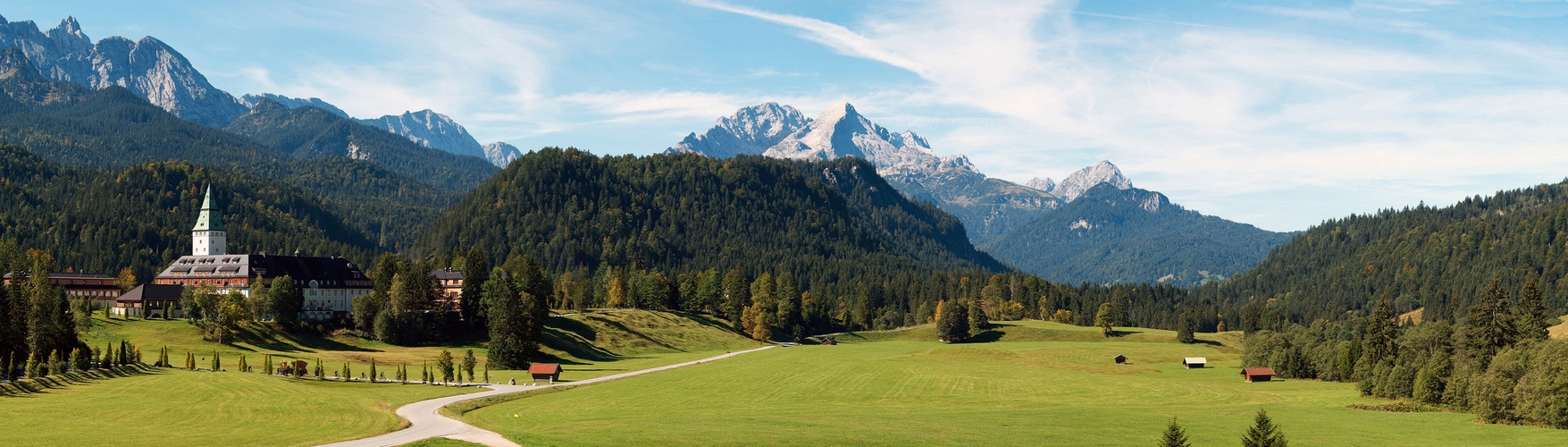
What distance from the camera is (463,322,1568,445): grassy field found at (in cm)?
7006

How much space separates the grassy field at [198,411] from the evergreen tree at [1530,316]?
372ft

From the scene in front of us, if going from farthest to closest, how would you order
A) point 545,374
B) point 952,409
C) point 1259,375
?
point 1259,375, point 545,374, point 952,409

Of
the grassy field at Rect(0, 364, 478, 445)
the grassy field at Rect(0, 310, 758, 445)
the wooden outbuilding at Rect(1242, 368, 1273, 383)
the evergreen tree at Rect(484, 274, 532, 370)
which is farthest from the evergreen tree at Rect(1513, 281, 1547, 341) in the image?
the evergreen tree at Rect(484, 274, 532, 370)

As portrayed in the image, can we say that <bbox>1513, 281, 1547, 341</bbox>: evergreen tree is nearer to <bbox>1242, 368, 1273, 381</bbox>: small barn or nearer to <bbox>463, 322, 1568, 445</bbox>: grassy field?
<bbox>463, 322, 1568, 445</bbox>: grassy field

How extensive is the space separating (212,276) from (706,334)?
83325 millimetres

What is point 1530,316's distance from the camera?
368ft

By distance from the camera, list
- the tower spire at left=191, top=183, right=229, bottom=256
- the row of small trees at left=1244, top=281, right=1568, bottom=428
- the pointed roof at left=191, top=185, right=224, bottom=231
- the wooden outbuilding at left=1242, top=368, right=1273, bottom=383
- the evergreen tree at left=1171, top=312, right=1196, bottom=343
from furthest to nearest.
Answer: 1. the evergreen tree at left=1171, top=312, right=1196, bottom=343
2. the pointed roof at left=191, top=185, right=224, bottom=231
3. the tower spire at left=191, top=183, right=229, bottom=256
4. the wooden outbuilding at left=1242, top=368, right=1273, bottom=383
5. the row of small trees at left=1244, top=281, right=1568, bottom=428

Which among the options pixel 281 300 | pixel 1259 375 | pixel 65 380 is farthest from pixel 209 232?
pixel 1259 375

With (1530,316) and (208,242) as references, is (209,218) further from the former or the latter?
(1530,316)

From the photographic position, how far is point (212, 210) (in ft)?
614

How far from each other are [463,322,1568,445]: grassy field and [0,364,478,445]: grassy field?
31.4 ft

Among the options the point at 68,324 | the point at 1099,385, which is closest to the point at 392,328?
the point at 68,324

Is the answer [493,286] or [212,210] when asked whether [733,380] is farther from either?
[212,210]

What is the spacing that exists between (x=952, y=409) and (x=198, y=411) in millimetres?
61304
